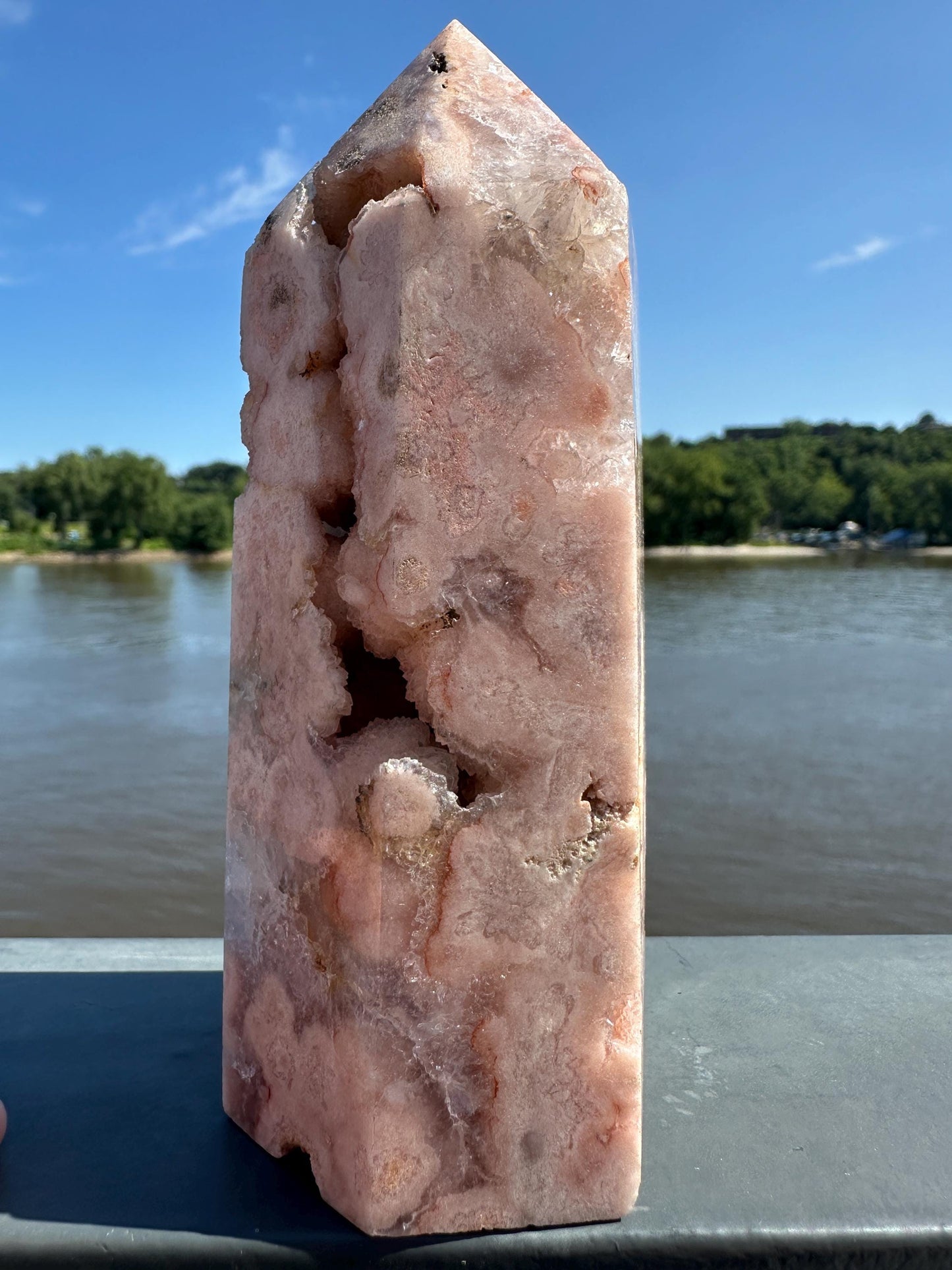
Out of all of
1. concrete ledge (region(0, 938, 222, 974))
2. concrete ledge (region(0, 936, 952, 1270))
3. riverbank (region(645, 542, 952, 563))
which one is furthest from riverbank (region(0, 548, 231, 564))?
concrete ledge (region(0, 936, 952, 1270))

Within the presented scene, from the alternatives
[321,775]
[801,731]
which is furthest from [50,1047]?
[801,731]

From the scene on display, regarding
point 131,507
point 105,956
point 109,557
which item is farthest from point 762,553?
point 105,956

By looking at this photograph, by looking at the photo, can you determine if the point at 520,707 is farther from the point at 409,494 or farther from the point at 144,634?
the point at 144,634

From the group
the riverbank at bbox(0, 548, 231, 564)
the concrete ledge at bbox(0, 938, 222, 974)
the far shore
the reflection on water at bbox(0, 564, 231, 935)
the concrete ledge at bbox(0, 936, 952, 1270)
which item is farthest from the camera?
the far shore

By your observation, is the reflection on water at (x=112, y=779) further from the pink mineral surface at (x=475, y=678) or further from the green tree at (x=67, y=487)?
the green tree at (x=67, y=487)

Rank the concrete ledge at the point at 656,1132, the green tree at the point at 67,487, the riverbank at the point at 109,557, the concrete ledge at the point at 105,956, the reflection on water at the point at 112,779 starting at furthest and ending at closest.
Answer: the green tree at the point at 67,487 → the riverbank at the point at 109,557 → the reflection on water at the point at 112,779 → the concrete ledge at the point at 105,956 → the concrete ledge at the point at 656,1132

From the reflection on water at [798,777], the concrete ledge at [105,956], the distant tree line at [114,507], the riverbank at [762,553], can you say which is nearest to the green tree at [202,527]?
the distant tree line at [114,507]

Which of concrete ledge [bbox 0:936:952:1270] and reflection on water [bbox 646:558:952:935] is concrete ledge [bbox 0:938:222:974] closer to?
concrete ledge [bbox 0:936:952:1270]
